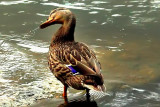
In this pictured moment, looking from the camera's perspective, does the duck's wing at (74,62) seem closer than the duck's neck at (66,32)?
Yes

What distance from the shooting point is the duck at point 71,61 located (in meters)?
4.45

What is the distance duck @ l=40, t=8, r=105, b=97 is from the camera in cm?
445

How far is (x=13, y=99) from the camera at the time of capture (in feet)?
16.1

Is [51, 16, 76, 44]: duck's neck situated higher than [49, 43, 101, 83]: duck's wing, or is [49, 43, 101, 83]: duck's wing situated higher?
[51, 16, 76, 44]: duck's neck

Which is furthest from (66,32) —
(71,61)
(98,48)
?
(98,48)

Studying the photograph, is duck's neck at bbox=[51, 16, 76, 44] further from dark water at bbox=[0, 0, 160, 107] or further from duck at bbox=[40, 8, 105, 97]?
dark water at bbox=[0, 0, 160, 107]

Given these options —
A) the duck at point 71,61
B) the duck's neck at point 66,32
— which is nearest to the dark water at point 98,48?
the duck at point 71,61

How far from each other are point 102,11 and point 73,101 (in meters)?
4.79

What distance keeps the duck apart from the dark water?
Answer: 45 cm

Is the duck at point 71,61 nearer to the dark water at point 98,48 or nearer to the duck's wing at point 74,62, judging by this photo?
the duck's wing at point 74,62

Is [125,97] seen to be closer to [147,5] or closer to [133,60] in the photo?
[133,60]

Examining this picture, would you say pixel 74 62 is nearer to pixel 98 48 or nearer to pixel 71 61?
pixel 71 61

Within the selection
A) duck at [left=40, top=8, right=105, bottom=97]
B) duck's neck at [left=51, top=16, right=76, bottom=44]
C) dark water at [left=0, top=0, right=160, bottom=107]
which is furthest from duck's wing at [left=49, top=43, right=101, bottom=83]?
dark water at [left=0, top=0, right=160, bottom=107]

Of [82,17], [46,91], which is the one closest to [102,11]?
[82,17]
